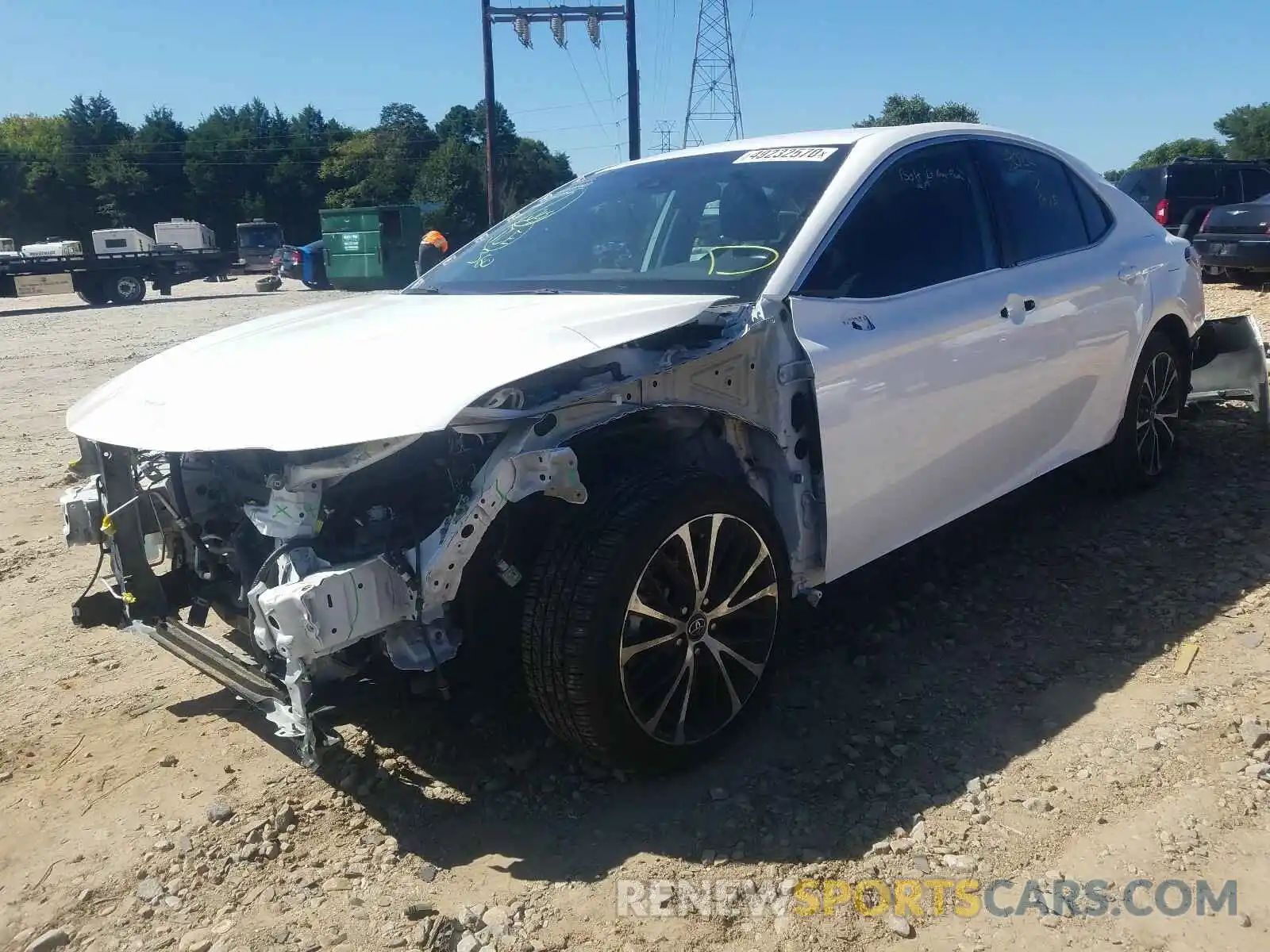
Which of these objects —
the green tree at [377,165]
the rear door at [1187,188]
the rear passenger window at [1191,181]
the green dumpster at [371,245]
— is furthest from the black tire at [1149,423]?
the green tree at [377,165]

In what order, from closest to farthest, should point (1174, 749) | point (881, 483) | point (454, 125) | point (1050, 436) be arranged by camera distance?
1. point (1174, 749)
2. point (881, 483)
3. point (1050, 436)
4. point (454, 125)

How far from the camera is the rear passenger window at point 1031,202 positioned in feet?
13.3

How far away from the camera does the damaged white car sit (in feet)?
8.35

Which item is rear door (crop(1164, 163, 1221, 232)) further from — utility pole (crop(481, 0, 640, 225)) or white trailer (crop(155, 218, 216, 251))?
white trailer (crop(155, 218, 216, 251))

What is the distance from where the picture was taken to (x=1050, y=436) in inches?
166

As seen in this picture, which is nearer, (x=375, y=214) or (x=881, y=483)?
(x=881, y=483)

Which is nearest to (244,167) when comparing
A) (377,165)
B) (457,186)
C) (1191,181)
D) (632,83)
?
(377,165)

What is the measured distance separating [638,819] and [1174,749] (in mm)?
1579

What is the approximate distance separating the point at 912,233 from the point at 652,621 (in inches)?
69.2

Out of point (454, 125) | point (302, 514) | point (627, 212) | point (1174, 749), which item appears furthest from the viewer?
point (454, 125)

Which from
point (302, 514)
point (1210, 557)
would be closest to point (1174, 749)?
point (1210, 557)

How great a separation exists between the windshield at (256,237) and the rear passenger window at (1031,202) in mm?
40259

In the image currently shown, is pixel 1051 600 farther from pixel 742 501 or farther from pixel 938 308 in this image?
pixel 742 501

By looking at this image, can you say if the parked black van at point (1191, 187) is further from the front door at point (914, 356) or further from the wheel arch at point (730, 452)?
the wheel arch at point (730, 452)
